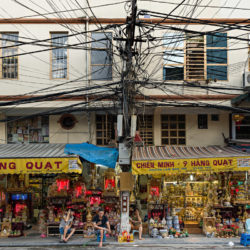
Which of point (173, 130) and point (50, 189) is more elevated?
point (173, 130)

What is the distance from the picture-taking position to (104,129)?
14523mm

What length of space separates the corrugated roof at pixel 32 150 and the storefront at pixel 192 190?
3385mm

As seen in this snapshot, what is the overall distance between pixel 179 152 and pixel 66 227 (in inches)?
220

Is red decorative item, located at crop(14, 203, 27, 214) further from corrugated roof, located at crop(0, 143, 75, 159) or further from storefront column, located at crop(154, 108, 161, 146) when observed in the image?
storefront column, located at crop(154, 108, 161, 146)

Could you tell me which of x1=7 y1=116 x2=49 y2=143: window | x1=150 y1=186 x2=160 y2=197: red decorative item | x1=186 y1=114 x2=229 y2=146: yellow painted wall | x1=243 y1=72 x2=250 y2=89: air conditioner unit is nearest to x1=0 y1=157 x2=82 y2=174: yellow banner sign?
x1=7 y1=116 x2=49 y2=143: window

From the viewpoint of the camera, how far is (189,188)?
1355cm

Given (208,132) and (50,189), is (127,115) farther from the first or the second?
(208,132)

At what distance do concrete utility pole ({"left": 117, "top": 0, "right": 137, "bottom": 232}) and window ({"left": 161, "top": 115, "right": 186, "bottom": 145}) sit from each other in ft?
11.8

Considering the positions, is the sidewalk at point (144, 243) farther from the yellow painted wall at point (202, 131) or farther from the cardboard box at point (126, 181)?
the yellow painted wall at point (202, 131)

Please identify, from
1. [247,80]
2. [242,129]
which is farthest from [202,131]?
[247,80]

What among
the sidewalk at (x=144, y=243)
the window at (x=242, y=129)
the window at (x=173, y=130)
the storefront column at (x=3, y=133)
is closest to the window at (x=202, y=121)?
the window at (x=173, y=130)

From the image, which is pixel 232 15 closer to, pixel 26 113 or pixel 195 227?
pixel 195 227

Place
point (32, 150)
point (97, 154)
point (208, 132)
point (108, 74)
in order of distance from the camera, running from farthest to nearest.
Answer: point (208, 132) < point (108, 74) < point (32, 150) < point (97, 154)

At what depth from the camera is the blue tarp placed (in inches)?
458
